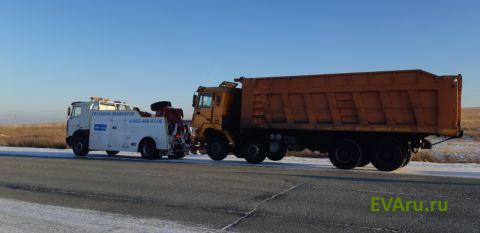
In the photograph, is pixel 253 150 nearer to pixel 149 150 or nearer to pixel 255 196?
pixel 149 150

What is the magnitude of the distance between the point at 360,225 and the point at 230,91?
12313 mm

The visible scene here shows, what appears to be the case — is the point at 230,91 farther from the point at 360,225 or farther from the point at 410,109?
the point at 360,225

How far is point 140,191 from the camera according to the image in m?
10.2

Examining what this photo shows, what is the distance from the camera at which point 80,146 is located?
72.0 feet

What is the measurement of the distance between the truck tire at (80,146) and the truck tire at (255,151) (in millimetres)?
8330

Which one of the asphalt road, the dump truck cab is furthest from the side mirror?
the asphalt road

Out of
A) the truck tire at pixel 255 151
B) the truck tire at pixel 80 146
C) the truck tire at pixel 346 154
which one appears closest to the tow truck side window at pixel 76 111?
the truck tire at pixel 80 146

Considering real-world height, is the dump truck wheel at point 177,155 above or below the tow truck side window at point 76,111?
below

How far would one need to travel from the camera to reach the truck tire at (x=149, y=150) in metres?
20.1

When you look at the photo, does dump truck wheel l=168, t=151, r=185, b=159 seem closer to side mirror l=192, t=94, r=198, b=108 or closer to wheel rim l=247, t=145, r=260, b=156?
side mirror l=192, t=94, r=198, b=108

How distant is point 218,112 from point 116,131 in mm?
5420

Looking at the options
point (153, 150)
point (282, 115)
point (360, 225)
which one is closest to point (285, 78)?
point (282, 115)

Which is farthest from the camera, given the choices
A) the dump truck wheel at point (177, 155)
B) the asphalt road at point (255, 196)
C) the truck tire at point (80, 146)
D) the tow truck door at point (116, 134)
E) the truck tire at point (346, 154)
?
the truck tire at point (80, 146)

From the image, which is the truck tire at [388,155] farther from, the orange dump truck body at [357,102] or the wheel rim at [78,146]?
the wheel rim at [78,146]
